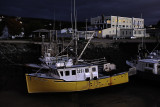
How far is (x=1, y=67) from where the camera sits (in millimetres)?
26391

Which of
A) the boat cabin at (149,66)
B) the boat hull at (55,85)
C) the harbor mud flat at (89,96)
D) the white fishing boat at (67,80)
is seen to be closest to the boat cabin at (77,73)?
the white fishing boat at (67,80)

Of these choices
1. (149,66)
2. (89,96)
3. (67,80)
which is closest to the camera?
(67,80)

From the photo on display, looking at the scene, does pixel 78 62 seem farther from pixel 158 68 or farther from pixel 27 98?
pixel 158 68

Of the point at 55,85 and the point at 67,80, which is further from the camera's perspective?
the point at 67,80

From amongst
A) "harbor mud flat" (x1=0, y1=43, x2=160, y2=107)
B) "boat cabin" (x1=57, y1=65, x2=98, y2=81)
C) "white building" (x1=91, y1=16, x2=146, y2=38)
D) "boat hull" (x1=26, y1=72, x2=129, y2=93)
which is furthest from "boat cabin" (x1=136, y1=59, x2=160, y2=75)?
"white building" (x1=91, y1=16, x2=146, y2=38)

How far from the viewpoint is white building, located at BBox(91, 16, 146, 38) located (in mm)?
46750

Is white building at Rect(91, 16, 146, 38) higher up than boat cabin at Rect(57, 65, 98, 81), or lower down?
higher up

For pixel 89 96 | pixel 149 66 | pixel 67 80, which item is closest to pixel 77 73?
pixel 67 80

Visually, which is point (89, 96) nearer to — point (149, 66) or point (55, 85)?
point (55, 85)

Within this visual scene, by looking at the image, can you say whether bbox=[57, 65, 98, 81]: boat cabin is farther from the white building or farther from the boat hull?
the white building

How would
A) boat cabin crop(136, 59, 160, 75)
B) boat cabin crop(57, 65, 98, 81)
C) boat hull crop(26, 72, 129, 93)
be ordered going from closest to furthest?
boat hull crop(26, 72, 129, 93) → boat cabin crop(57, 65, 98, 81) → boat cabin crop(136, 59, 160, 75)

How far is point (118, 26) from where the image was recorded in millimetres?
56688

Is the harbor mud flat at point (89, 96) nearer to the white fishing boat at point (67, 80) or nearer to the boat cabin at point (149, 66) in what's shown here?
the white fishing boat at point (67, 80)

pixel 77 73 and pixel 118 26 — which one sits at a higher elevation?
pixel 118 26
